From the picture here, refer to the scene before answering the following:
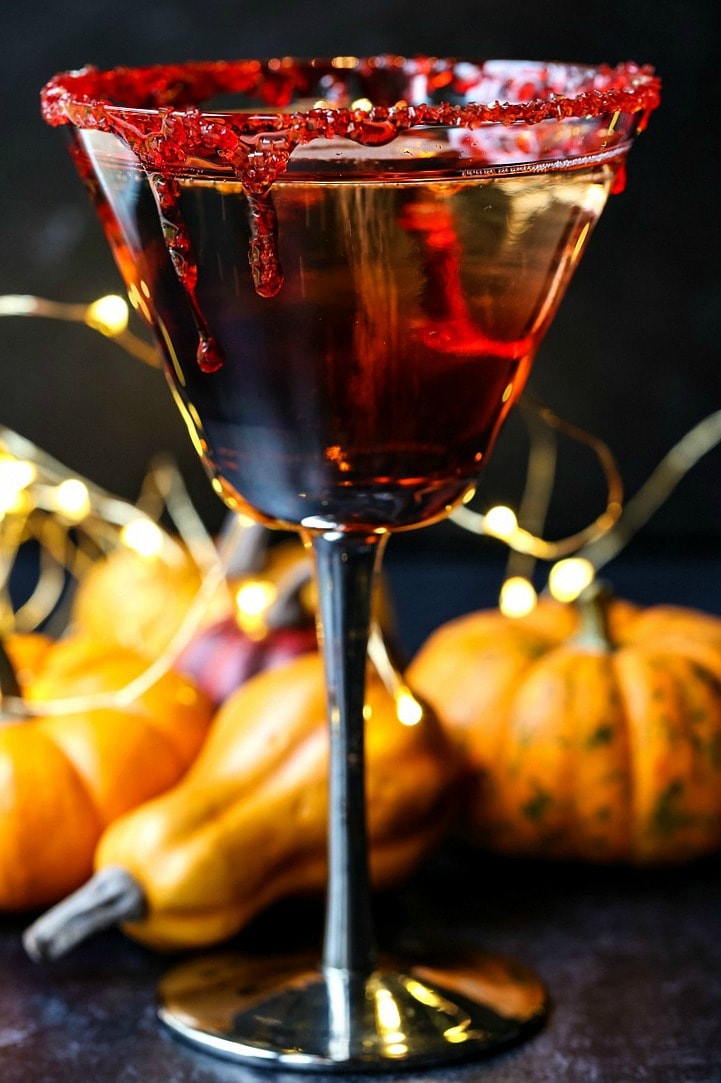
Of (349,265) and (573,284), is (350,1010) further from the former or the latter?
(573,284)

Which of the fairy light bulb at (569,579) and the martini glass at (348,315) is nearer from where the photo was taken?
the martini glass at (348,315)

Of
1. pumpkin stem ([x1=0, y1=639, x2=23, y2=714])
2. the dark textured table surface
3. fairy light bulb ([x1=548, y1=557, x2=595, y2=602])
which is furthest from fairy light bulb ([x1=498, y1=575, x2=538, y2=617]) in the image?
pumpkin stem ([x1=0, y1=639, x2=23, y2=714])

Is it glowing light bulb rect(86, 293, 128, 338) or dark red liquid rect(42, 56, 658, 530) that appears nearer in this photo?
dark red liquid rect(42, 56, 658, 530)

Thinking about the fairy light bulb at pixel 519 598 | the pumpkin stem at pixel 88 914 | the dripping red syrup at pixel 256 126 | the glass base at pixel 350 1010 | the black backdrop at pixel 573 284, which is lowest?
the glass base at pixel 350 1010

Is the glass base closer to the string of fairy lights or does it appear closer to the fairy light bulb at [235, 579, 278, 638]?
the fairy light bulb at [235, 579, 278, 638]

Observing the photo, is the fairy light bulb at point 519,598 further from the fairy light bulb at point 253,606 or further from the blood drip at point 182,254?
the blood drip at point 182,254

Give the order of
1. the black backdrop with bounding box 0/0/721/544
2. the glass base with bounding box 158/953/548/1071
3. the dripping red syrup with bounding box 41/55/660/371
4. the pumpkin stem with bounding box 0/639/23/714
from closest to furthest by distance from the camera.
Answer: the dripping red syrup with bounding box 41/55/660/371, the glass base with bounding box 158/953/548/1071, the pumpkin stem with bounding box 0/639/23/714, the black backdrop with bounding box 0/0/721/544

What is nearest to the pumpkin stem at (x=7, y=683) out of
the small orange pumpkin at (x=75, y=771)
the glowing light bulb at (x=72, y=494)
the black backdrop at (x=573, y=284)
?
the small orange pumpkin at (x=75, y=771)
